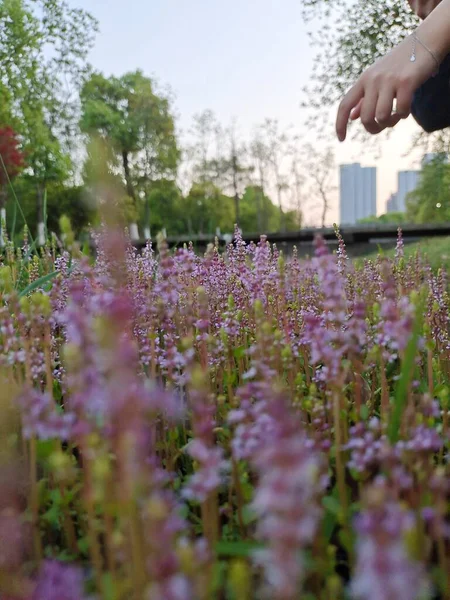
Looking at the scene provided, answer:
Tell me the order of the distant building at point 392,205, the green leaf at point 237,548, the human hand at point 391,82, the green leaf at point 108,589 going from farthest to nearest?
the distant building at point 392,205, the human hand at point 391,82, the green leaf at point 237,548, the green leaf at point 108,589

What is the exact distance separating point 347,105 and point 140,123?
58968 millimetres

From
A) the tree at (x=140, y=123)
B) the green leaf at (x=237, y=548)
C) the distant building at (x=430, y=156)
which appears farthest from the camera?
the tree at (x=140, y=123)

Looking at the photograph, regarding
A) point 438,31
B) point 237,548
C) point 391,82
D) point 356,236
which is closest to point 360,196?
point 356,236

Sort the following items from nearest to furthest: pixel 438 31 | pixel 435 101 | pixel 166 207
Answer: pixel 438 31, pixel 435 101, pixel 166 207

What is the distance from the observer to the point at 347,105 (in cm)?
275

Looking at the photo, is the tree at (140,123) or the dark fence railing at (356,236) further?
the tree at (140,123)

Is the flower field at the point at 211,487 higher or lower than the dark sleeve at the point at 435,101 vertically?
lower

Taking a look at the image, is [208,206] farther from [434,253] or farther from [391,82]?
[391,82]

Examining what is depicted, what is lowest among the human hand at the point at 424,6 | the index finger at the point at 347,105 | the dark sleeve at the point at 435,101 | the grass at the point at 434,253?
the grass at the point at 434,253

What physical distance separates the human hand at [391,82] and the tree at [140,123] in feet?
183

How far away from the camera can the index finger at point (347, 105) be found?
8.86ft

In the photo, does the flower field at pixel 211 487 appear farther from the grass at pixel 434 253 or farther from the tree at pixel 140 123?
the tree at pixel 140 123

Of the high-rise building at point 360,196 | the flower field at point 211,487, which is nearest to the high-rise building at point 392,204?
the high-rise building at point 360,196

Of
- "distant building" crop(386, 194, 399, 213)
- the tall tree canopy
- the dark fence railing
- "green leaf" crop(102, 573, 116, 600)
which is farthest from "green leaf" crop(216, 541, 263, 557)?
"distant building" crop(386, 194, 399, 213)
